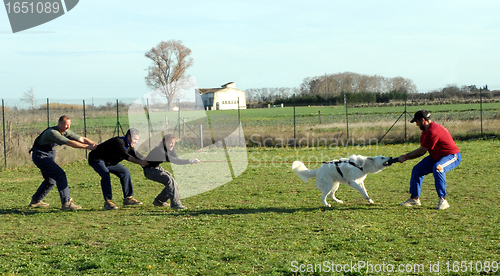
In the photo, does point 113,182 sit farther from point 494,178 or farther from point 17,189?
point 494,178

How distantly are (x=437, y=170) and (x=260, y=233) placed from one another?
3.76 m

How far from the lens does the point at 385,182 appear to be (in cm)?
1102

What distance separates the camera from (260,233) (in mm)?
6477

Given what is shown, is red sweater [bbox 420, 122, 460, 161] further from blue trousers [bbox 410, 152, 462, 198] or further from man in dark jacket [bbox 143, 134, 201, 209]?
man in dark jacket [bbox 143, 134, 201, 209]

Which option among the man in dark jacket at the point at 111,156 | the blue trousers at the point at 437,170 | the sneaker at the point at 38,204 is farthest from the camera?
the sneaker at the point at 38,204

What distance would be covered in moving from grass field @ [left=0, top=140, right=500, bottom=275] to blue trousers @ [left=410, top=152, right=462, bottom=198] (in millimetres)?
412

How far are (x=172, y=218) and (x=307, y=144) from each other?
1439 cm

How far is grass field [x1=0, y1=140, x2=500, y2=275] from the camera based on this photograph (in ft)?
16.2

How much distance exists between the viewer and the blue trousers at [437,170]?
25.1 ft

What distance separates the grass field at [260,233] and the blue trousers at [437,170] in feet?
1.35

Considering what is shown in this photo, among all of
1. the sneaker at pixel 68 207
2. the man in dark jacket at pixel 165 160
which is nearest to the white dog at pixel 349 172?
the man in dark jacket at pixel 165 160

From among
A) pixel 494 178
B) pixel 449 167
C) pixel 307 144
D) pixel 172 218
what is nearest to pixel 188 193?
pixel 172 218

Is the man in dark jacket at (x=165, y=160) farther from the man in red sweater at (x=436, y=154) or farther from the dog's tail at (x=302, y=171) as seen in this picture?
the man in red sweater at (x=436, y=154)

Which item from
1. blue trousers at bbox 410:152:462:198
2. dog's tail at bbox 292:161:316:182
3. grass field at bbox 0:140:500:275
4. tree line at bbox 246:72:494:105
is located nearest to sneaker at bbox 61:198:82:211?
grass field at bbox 0:140:500:275
